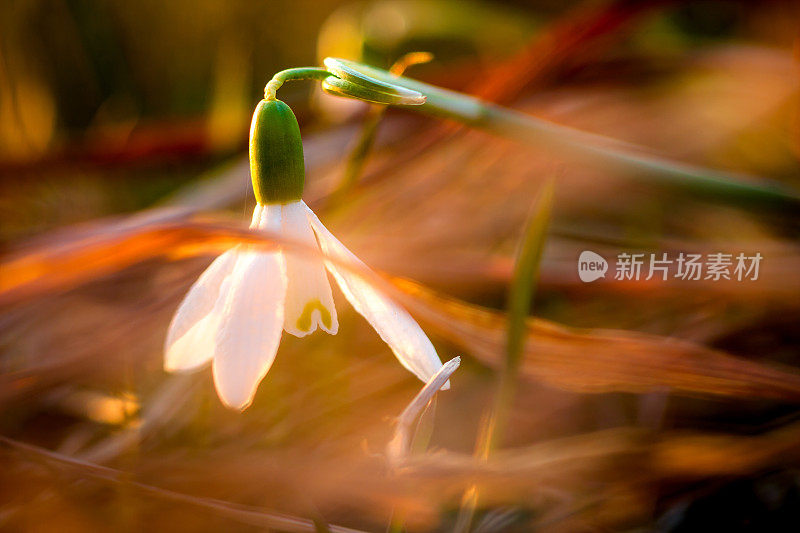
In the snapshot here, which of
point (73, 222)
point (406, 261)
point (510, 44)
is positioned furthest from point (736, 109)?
point (73, 222)

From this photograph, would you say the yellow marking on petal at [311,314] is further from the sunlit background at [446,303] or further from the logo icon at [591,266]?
the logo icon at [591,266]

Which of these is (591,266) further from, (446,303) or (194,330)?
(194,330)

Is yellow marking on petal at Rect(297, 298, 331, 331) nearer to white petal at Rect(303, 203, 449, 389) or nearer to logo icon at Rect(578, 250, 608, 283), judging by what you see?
white petal at Rect(303, 203, 449, 389)

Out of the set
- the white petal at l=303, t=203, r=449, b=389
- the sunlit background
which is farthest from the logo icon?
the white petal at l=303, t=203, r=449, b=389

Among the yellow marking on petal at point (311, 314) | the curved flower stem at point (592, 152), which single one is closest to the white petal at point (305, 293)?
the yellow marking on petal at point (311, 314)

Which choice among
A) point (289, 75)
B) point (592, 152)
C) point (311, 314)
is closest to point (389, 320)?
point (311, 314)

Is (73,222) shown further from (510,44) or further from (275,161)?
(510,44)
